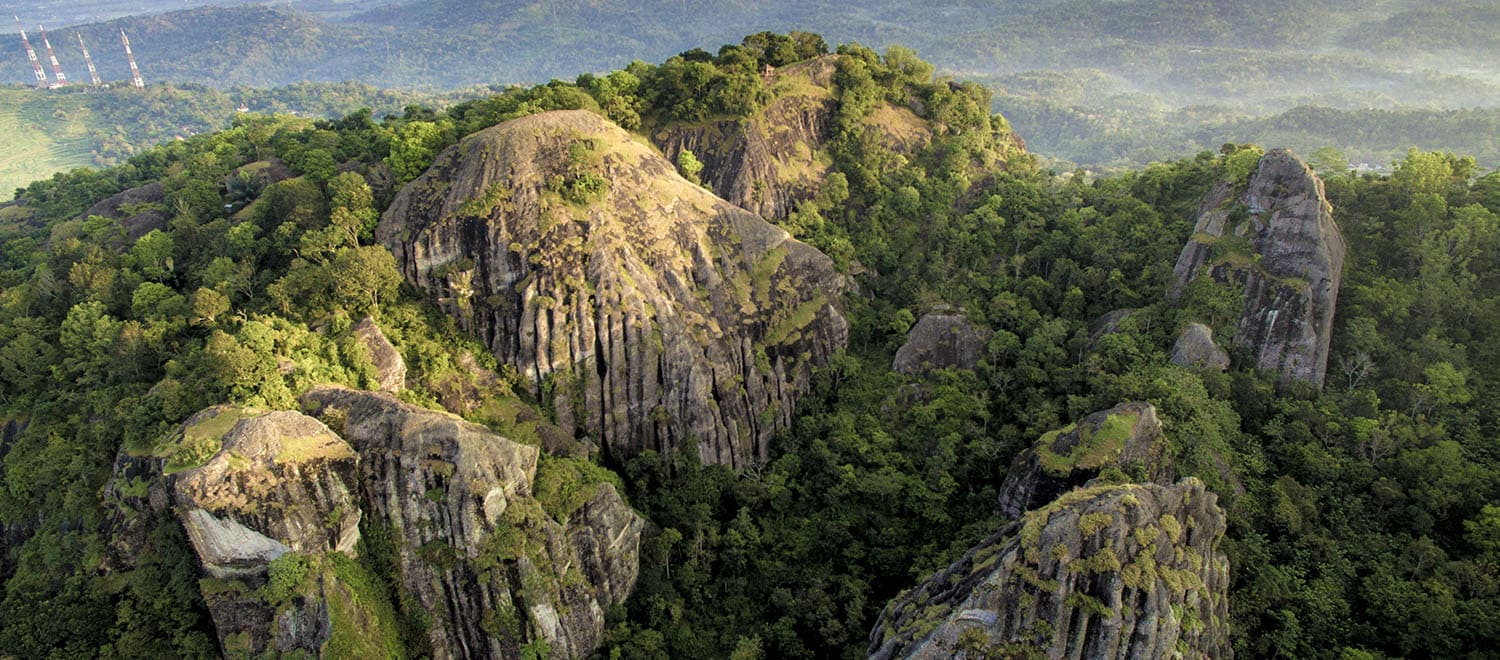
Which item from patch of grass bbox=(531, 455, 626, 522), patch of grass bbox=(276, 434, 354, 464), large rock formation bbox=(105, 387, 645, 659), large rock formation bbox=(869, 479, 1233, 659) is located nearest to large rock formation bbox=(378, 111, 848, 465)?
patch of grass bbox=(531, 455, 626, 522)

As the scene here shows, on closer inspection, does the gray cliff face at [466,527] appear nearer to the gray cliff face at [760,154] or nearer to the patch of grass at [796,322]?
the patch of grass at [796,322]

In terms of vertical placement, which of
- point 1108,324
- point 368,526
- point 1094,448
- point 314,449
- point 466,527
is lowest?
point 368,526

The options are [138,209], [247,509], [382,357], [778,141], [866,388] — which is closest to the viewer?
[247,509]

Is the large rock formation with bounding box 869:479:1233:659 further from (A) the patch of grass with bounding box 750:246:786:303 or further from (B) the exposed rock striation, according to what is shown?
(A) the patch of grass with bounding box 750:246:786:303

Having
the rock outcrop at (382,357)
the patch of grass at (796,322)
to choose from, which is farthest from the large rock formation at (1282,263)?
the rock outcrop at (382,357)

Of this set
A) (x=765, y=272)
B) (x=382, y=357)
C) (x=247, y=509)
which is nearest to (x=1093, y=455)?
(x=765, y=272)

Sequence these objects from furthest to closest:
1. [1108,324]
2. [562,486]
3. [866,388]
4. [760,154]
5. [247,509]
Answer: [760,154] → [866,388] → [1108,324] → [562,486] → [247,509]

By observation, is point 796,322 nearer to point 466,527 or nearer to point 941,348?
point 941,348
